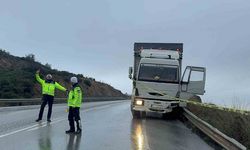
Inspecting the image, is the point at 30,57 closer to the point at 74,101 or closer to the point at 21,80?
the point at 21,80

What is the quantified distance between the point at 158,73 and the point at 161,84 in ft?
2.11

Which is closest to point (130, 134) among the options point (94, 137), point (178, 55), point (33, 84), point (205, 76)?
point (94, 137)

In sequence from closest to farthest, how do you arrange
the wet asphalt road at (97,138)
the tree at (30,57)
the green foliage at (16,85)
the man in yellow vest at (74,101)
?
the wet asphalt road at (97,138) < the man in yellow vest at (74,101) < the green foliage at (16,85) < the tree at (30,57)

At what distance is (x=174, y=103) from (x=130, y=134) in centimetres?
680

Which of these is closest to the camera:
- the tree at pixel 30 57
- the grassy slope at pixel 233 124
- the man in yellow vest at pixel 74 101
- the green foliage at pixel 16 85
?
the grassy slope at pixel 233 124

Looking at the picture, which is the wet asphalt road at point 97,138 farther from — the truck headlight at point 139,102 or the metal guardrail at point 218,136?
the truck headlight at point 139,102

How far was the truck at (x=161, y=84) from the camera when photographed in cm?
2142

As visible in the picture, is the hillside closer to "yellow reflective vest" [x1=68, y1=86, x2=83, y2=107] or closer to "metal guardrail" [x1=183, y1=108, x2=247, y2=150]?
"yellow reflective vest" [x1=68, y1=86, x2=83, y2=107]

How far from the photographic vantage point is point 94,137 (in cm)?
1416

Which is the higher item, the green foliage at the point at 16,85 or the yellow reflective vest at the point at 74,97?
the green foliage at the point at 16,85

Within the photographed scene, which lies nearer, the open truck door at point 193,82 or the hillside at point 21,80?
the open truck door at point 193,82

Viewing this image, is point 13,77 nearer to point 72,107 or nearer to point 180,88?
point 180,88

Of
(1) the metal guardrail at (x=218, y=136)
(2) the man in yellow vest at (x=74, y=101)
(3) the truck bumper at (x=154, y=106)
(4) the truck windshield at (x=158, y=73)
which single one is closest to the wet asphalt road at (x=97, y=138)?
(1) the metal guardrail at (x=218, y=136)

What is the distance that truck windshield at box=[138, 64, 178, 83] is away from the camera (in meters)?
22.0
